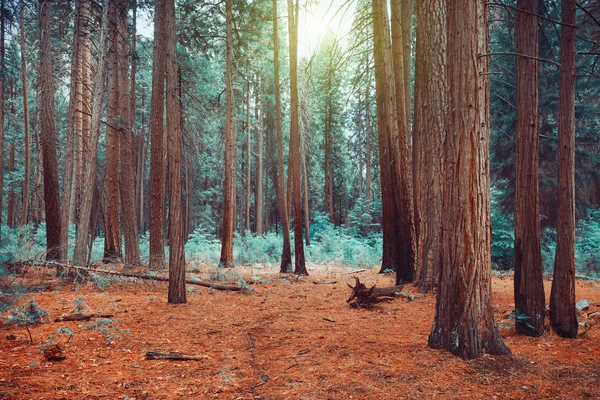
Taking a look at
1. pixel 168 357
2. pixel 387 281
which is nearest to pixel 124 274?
pixel 168 357

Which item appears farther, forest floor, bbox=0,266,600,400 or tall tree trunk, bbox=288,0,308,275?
tall tree trunk, bbox=288,0,308,275

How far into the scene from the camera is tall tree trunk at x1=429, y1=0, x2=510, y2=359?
3654mm

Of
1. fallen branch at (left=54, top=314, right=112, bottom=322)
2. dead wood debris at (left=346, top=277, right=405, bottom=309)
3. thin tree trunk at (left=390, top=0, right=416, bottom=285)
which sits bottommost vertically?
dead wood debris at (left=346, top=277, right=405, bottom=309)

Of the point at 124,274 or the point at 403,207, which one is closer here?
the point at 124,274

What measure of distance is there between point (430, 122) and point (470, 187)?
150 inches

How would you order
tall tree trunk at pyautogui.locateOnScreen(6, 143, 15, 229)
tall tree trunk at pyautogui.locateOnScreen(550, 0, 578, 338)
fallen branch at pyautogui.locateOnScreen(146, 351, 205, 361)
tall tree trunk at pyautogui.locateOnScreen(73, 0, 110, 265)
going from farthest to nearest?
tall tree trunk at pyautogui.locateOnScreen(6, 143, 15, 229), tall tree trunk at pyautogui.locateOnScreen(73, 0, 110, 265), tall tree trunk at pyautogui.locateOnScreen(550, 0, 578, 338), fallen branch at pyautogui.locateOnScreen(146, 351, 205, 361)

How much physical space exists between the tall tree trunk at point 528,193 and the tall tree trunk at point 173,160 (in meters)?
5.29

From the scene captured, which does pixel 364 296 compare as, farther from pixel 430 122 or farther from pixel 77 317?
pixel 77 317

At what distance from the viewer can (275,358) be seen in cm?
399

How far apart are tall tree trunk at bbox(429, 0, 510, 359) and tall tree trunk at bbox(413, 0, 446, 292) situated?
526 millimetres

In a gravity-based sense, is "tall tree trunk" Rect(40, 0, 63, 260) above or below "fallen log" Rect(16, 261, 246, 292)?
above

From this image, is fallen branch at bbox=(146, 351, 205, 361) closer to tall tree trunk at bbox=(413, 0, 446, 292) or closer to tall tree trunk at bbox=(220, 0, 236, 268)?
tall tree trunk at bbox=(413, 0, 446, 292)

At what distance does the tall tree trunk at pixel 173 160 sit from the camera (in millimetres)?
6125

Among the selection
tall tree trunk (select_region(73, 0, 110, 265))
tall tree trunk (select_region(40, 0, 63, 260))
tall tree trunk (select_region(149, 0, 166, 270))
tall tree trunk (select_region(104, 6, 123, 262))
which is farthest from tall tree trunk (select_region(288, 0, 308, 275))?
tall tree trunk (select_region(40, 0, 63, 260))
